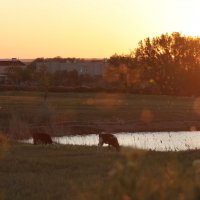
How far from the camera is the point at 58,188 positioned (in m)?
15.1

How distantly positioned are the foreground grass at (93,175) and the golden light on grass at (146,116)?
36.8 metres

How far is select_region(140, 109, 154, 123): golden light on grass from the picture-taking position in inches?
2420

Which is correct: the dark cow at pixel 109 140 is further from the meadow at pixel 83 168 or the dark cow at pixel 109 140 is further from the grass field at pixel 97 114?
the grass field at pixel 97 114

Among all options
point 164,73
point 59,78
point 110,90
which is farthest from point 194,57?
point 59,78

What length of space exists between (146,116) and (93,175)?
47500mm

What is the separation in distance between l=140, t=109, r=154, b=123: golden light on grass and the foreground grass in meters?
36.8

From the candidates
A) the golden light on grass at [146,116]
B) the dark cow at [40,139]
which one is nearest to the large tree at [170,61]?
the golden light on grass at [146,116]

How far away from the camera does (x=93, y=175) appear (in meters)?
17.0

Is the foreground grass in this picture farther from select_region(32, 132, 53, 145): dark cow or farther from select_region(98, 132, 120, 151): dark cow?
select_region(32, 132, 53, 145): dark cow

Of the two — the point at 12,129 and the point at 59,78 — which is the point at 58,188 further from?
the point at 59,78

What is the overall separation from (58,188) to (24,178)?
183 cm

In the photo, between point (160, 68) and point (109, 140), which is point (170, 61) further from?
point (109, 140)

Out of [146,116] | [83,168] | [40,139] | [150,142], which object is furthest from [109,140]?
[146,116]

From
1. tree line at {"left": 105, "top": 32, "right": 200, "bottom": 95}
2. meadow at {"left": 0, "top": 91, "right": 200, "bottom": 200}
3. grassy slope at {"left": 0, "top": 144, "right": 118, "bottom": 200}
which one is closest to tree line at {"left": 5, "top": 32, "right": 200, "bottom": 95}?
tree line at {"left": 105, "top": 32, "right": 200, "bottom": 95}
